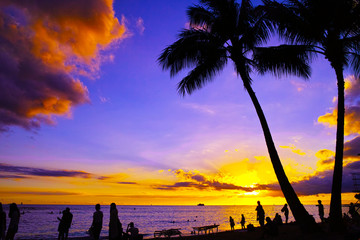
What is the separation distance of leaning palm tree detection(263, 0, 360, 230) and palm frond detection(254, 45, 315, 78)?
215 millimetres

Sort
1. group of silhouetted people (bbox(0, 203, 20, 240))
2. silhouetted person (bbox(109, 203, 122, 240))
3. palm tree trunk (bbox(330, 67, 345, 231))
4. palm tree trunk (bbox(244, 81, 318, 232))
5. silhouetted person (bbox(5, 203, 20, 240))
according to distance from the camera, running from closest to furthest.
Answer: palm tree trunk (bbox(244, 81, 318, 232)) < silhouetted person (bbox(109, 203, 122, 240)) < palm tree trunk (bbox(330, 67, 345, 231)) < group of silhouetted people (bbox(0, 203, 20, 240)) < silhouetted person (bbox(5, 203, 20, 240))

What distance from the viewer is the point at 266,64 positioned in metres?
11.6

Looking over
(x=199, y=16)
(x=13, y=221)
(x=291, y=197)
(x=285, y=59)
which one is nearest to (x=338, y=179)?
(x=291, y=197)

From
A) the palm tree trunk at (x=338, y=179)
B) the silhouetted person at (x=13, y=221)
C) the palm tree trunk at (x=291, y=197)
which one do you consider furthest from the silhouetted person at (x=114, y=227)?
the palm tree trunk at (x=338, y=179)

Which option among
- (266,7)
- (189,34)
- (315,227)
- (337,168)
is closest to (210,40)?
(189,34)

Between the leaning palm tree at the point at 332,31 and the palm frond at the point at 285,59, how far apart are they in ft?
0.70

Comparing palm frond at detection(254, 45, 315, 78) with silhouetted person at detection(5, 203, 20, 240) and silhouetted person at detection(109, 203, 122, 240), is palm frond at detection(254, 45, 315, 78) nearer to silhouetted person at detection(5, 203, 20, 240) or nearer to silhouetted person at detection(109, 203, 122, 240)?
silhouetted person at detection(109, 203, 122, 240)

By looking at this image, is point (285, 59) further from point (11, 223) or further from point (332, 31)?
point (11, 223)

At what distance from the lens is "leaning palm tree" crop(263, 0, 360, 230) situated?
9516 mm

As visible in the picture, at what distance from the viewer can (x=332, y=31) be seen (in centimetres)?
1027

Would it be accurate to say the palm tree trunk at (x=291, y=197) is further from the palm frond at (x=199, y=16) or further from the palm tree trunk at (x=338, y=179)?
the palm frond at (x=199, y=16)

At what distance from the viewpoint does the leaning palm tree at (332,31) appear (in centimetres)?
952

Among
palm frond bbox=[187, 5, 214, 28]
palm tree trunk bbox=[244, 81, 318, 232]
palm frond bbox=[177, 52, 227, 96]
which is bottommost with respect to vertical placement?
palm tree trunk bbox=[244, 81, 318, 232]

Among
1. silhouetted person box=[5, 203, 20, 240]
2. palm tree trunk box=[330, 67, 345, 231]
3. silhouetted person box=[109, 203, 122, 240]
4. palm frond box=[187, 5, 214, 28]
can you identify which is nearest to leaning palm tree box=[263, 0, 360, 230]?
palm tree trunk box=[330, 67, 345, 231]
